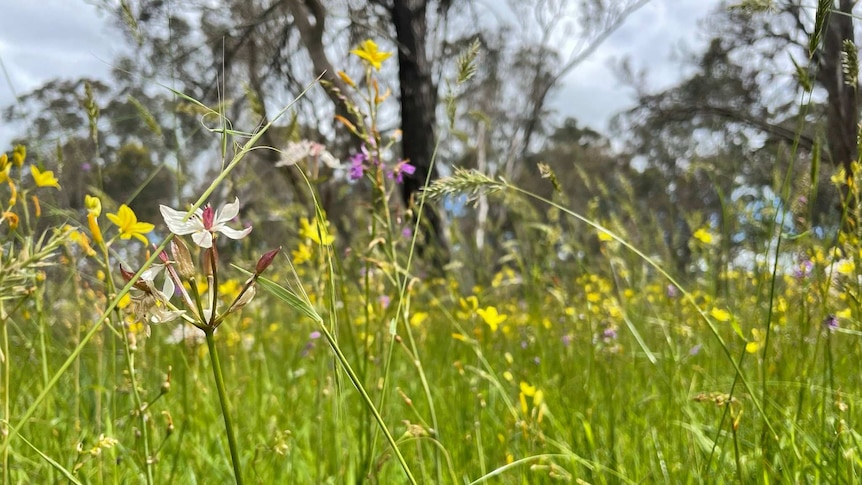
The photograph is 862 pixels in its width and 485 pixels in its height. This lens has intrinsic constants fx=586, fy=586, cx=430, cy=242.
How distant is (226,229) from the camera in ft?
1.67

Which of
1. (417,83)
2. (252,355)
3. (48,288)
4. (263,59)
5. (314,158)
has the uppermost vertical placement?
(263,59)

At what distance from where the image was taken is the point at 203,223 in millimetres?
509

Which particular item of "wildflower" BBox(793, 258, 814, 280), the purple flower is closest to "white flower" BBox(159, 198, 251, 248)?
the purple flower

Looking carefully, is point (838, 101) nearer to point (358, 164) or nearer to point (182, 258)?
point (358, 164)

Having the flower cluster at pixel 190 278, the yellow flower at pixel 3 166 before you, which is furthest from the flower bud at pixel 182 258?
the yellow flower at pixel 3 166

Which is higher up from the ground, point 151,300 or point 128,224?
point 128,224

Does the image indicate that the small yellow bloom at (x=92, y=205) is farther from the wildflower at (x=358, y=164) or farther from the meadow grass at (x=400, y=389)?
the wildflower at (x=358, y=164)

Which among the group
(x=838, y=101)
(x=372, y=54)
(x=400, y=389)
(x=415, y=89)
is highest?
(x=415, y=89)

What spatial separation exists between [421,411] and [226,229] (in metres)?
1.32

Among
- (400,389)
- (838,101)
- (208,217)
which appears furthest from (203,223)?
(838,101)

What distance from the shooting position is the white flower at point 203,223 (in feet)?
1.55

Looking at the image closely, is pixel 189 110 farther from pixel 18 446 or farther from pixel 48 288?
pixel 48 288

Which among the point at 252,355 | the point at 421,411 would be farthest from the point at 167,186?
the point at 421,411

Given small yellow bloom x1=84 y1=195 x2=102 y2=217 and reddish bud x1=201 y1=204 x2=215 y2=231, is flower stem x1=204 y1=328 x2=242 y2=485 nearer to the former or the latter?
reddish bud x1=201 y1=204 x2=215 y2=231
